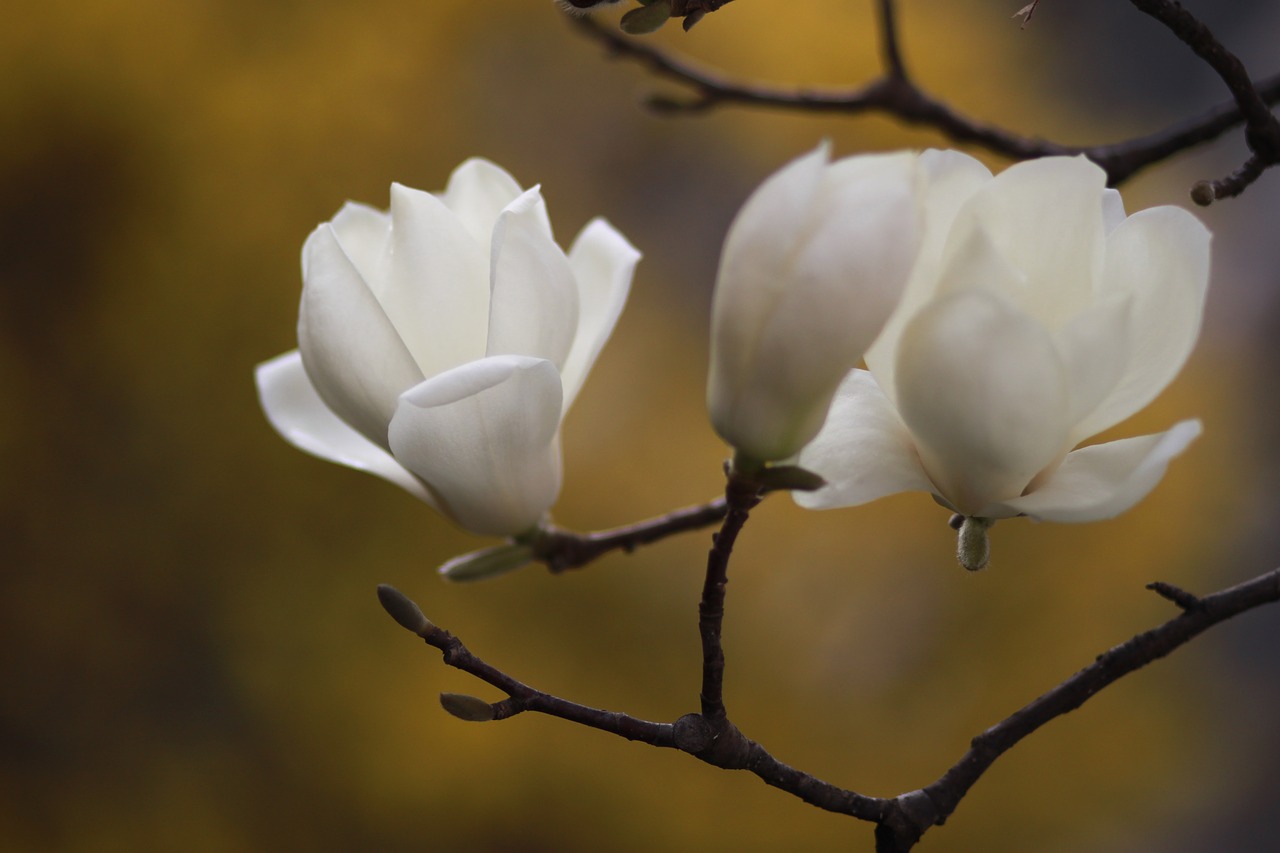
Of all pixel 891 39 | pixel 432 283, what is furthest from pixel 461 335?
pixel 891 39

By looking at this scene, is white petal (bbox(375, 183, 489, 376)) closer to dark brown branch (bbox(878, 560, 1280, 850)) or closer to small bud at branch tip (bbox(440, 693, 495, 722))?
small bud at branch tip (bbox(440, 693, 495, 722))

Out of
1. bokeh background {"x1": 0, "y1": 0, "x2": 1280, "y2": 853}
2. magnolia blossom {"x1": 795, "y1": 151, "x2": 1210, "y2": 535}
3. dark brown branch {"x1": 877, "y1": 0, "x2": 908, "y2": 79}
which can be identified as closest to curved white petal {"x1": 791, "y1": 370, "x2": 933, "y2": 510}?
magnolia blossom {"x1": 795, "y1": 151, "x2": 1210, "y2": 535}

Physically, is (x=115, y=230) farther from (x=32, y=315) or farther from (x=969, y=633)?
(x=969, y=633)

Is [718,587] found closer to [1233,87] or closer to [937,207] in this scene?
[937,207]

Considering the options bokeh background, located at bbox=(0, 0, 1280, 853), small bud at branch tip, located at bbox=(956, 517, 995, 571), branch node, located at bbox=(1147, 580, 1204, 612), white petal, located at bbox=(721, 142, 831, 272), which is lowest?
bokeh background, located at bbox=(0, 0, 1280, 853)

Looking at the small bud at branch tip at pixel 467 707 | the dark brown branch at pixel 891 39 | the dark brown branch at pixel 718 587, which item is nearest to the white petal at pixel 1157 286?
the dark brown branch at pixel 718 587

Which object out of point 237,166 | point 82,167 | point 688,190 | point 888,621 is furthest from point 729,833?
point 82,167

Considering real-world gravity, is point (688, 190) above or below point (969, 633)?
above
